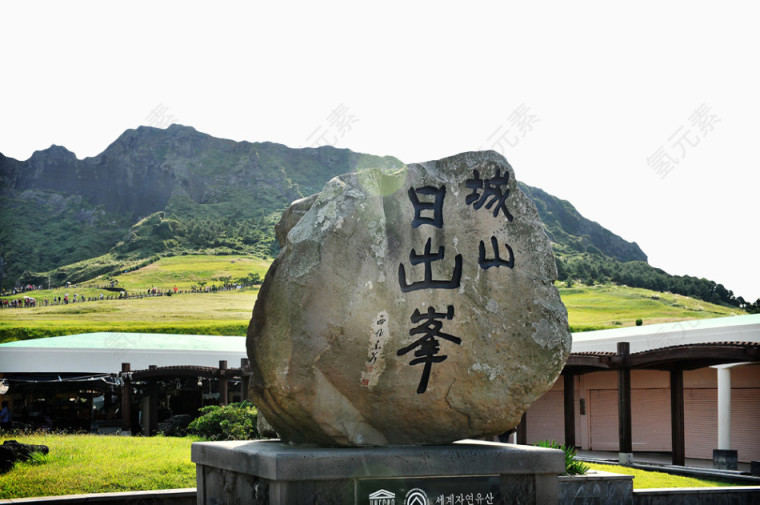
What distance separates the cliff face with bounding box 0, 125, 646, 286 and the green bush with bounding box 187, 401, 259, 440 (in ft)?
351

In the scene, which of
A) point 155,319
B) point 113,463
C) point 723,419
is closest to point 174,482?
point 113,463

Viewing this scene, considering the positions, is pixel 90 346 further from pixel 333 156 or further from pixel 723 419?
pixel 333 156

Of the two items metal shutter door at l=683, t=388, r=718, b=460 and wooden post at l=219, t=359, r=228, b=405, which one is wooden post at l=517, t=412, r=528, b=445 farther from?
wooden post at l=219, t=359, r=228, b=405

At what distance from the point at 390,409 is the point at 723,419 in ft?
56.5

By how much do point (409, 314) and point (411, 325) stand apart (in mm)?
102

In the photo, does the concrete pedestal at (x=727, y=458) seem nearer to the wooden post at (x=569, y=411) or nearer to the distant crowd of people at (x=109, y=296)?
the wooden post at (x=569, y=411)

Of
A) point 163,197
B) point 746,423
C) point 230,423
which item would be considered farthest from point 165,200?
point 746,423

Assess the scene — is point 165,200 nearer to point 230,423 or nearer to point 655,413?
point 655,413

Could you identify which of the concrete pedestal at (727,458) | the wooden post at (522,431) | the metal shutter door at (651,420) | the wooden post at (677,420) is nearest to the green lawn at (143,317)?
the metal shutter door at (651,420)

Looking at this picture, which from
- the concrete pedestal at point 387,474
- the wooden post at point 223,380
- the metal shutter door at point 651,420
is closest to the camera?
the concrete pedestal at point 387,474

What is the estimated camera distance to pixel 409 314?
21.1 feet

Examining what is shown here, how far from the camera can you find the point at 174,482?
40.3ft

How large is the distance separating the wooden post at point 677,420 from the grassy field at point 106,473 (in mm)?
2400

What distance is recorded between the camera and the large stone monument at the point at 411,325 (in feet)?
20.3
